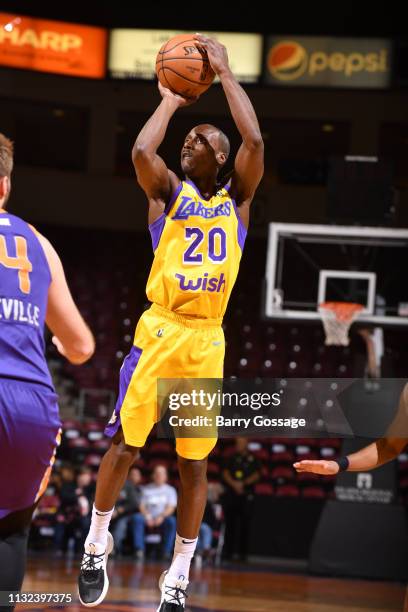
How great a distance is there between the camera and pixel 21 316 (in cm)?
344

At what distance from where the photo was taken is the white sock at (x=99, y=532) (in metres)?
5.24

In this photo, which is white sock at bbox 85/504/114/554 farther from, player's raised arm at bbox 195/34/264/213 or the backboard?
the backboard

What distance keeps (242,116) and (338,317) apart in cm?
586

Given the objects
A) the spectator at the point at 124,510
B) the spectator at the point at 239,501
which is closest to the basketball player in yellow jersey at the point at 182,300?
the spectator at the point at 124,510

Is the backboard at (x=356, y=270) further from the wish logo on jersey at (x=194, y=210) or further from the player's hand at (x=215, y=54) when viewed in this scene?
the player's hand at (x=215, y=54)

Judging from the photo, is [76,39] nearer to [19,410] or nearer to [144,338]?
[144,338]

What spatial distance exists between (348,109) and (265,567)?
1058 cm

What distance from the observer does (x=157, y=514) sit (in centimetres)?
1287

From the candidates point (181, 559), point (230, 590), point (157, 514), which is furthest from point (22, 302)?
point (157, 514)

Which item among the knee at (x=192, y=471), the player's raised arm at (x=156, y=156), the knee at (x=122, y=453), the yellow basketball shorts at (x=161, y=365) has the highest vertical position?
the player's raised arm at (x=156, y=156)

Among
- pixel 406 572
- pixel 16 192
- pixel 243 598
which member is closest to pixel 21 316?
pixel 243 598

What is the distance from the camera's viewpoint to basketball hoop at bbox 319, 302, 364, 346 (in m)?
11.0

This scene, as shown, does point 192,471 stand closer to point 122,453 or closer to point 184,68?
point 122,453

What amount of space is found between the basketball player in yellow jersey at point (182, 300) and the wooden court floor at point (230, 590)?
1.28 metres
